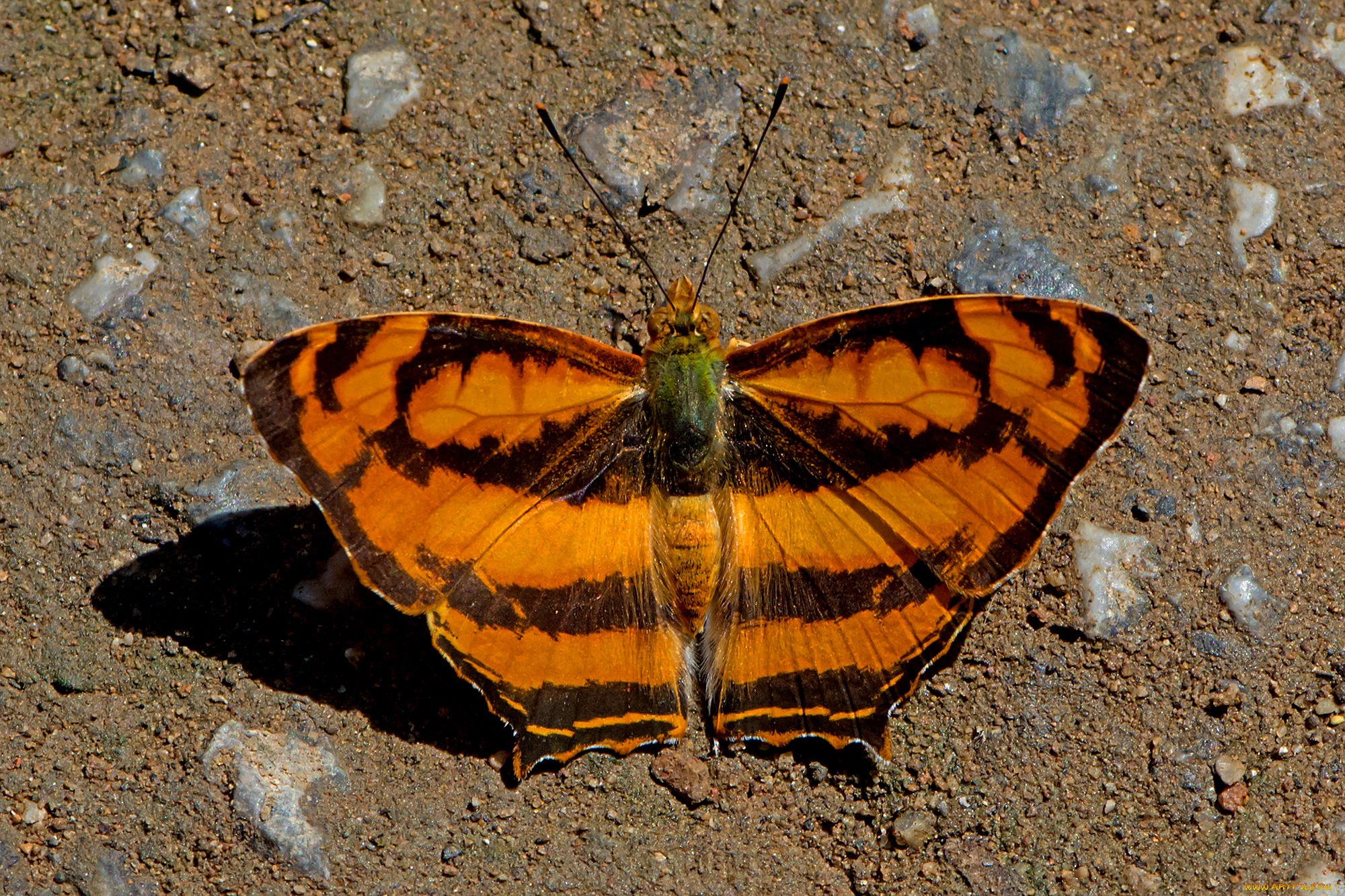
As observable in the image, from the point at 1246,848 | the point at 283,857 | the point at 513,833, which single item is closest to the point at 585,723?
the point at 513,833

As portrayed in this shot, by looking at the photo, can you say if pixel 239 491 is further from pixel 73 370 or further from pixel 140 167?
pixel 140 167

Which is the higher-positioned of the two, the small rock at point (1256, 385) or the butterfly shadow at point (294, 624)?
the small rock at point (1256, 385)

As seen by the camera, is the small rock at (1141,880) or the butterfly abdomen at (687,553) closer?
the butterfly abdomen at (687,553)

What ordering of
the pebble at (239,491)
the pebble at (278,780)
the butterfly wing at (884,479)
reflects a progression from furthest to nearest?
the pebble at (239,491), the pebble at (278,780), the butterfly wing at (884,479)

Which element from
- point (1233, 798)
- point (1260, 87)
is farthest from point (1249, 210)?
point (1233, 798)

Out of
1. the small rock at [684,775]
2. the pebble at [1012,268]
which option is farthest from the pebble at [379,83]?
the small rock at [684,775]

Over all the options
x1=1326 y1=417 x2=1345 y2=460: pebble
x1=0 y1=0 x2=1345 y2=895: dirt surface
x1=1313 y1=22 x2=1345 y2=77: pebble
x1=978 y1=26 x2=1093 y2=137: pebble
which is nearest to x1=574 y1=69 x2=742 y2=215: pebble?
x1=0 y1=0 x2=1345 y2=895: dirt surface

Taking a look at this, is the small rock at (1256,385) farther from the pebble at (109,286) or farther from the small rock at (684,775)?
the pebble at (109,286)

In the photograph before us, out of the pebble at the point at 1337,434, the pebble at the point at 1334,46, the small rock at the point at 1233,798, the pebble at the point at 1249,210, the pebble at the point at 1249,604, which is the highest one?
the pebble at the point at 1334,46

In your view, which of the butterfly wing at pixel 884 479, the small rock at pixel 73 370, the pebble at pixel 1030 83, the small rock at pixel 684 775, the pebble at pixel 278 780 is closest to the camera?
the butterfly wing at pixel 884 479
